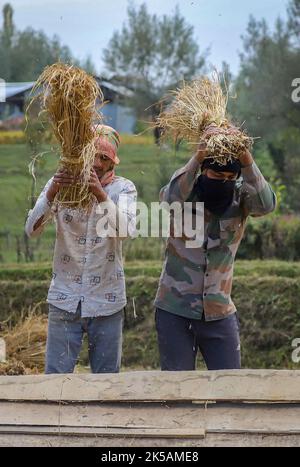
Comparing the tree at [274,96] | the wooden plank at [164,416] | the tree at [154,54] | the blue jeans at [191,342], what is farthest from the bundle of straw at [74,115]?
the tree at [154,54]

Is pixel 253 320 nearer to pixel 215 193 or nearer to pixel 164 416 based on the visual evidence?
pixel 215 193

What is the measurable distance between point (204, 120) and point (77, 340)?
124cm

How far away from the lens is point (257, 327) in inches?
334

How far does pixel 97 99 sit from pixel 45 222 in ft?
2.12

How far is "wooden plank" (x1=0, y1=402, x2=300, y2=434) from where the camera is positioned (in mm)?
3766

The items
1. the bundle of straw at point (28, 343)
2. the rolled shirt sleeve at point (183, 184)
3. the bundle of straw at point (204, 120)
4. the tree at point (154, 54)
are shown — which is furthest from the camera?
the tree at point (154, 54)

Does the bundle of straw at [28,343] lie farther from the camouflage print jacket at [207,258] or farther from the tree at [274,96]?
the tree at [274,96]

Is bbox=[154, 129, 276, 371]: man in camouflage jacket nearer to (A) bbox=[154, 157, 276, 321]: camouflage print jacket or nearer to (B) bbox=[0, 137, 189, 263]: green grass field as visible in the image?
(A) bbox=[154, 157, 276, 321]: camouflage print jacket

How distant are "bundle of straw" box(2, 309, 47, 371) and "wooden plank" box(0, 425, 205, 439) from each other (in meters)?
2.51

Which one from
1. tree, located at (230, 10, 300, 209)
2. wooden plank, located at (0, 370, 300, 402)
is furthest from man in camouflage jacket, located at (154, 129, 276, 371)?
tree, located at (230, 10, 300, 209)

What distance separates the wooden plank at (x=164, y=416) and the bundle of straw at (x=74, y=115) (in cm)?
110

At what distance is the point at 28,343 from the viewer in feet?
21.9

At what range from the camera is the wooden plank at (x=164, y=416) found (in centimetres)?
377
